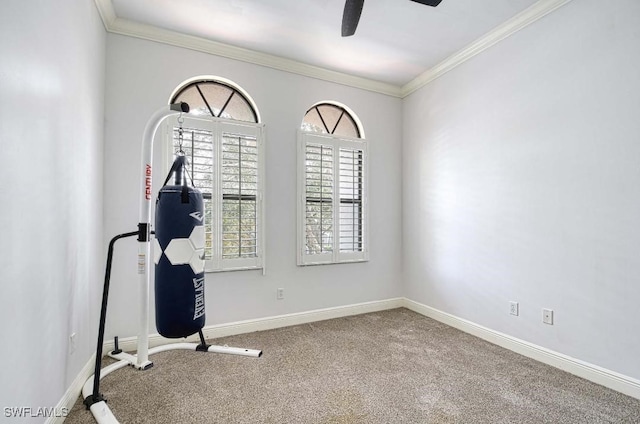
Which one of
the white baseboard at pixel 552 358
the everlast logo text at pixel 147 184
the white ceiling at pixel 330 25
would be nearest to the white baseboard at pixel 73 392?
the everlast logo text at pixel 147 184

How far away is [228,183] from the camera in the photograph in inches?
120

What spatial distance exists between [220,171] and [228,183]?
0.14 m

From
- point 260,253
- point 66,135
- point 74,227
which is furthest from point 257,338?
point 66,135

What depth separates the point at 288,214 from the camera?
3.37 metres

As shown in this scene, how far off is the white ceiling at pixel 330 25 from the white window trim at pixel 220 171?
0.80 meters

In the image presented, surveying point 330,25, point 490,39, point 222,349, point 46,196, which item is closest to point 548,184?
point 490,39

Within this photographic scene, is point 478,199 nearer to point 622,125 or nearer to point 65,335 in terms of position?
point 622,125

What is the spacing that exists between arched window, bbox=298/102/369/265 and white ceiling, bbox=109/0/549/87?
695mm

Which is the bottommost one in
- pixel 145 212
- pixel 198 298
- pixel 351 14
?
pixel 198 298

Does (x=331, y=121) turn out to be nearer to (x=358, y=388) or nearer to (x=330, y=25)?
(x=330, y=25)

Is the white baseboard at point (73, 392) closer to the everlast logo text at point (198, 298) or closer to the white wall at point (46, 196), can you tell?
the white wall at point (46, 196)

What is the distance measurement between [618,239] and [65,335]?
3.53m

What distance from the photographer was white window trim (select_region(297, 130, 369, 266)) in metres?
3.41

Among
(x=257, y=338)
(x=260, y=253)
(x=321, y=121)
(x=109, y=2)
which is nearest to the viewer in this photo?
(x=109, y=2)
